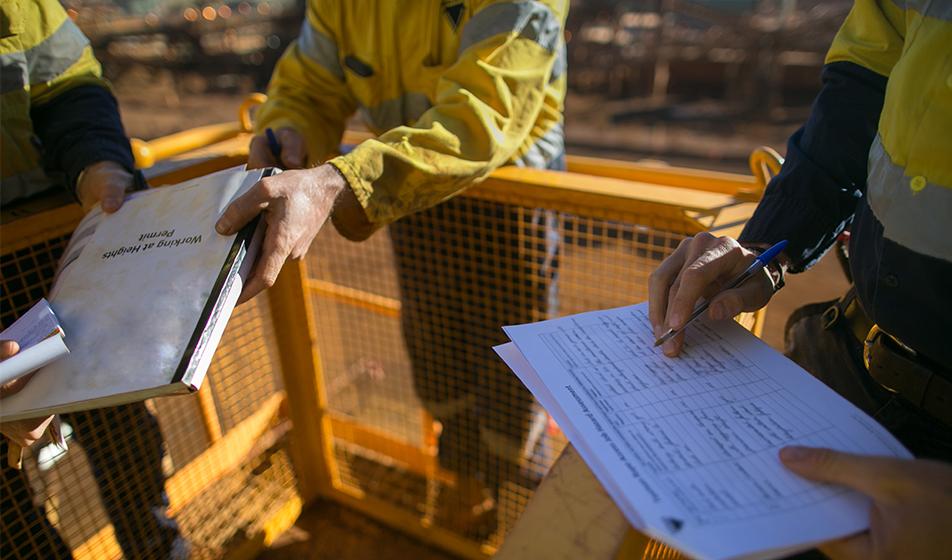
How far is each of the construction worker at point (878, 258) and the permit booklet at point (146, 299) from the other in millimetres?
728

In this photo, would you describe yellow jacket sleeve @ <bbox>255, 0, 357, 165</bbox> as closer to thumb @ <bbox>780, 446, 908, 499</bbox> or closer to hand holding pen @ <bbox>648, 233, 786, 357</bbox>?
hand holding pen @ <bbox>648, 233, 786, 357</bbox>

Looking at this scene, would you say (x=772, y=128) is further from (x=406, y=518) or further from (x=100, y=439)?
(x=100, y=439)

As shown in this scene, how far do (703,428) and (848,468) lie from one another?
0.18m

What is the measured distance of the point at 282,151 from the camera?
1.72 m

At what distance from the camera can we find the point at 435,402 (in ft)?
7.48

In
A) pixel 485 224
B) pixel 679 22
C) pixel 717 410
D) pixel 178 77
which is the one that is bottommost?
pixel 178 77

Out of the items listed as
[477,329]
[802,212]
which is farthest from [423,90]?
[802,212]

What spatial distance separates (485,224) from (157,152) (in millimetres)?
1208

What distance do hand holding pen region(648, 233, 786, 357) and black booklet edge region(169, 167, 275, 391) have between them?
0.70m

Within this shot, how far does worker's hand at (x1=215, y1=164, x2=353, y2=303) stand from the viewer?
3.67ft

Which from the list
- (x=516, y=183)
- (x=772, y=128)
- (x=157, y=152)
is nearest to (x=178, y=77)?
(x=772, y=128)

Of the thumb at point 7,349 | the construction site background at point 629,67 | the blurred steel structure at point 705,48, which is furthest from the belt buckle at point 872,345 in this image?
the blurred steel structure at point 705,48

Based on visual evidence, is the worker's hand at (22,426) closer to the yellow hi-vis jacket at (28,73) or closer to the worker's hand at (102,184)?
the worker's hand at (102,184)

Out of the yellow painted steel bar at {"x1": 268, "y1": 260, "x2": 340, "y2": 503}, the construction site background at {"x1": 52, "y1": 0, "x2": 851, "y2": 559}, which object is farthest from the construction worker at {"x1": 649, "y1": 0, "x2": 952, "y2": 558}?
the construction site background at {"x1": 52, "y1": 0, "x2": 851, "y2": 559}
